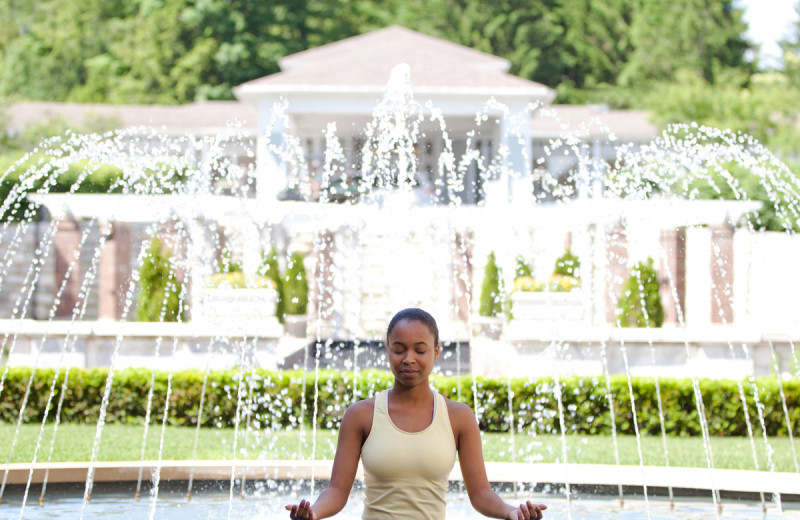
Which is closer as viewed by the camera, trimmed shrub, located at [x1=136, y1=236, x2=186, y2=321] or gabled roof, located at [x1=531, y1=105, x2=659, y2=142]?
trimmed shrub, located at [x1=136, y1=236, x2=186, y2=321]

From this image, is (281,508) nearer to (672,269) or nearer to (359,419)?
(359,419)

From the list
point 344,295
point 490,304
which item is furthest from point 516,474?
point 344,295

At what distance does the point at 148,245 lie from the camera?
53.4ft

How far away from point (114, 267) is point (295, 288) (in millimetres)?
3106

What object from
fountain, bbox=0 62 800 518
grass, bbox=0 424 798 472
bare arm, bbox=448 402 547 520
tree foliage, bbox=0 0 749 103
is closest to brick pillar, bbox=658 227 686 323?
fountain, bbox=0 62 800 518

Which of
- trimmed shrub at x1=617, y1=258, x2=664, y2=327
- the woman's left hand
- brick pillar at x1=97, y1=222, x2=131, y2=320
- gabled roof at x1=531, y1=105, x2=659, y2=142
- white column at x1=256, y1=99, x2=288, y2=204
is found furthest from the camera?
gabled roof at x1=531, y1=105, x2=659, y2=142

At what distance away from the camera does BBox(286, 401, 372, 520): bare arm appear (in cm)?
348

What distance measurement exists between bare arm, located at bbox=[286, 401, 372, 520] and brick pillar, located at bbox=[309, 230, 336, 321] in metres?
15.8

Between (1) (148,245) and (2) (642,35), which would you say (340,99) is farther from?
(2) (642,35)

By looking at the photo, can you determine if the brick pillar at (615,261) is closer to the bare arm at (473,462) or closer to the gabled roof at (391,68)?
the gabled roof at (391,68)

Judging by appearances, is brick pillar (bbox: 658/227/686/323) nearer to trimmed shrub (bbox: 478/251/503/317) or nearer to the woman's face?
trimmed shrub (bbox: 478/251/503/317)

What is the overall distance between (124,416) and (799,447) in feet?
23.8

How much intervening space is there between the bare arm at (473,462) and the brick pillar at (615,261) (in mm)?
15073

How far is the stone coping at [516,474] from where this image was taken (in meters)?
8.25
